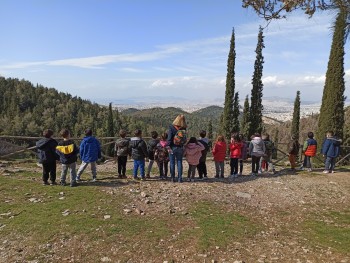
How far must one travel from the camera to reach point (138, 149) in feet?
Result: 33.5

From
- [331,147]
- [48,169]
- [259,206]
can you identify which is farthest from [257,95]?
[48,169]

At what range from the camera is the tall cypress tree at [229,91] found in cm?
2942

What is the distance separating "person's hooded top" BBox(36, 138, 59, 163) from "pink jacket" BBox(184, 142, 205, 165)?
424cm

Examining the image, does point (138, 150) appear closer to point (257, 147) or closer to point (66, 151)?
point (66, 151)

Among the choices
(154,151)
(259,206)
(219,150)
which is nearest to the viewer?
(259,206)

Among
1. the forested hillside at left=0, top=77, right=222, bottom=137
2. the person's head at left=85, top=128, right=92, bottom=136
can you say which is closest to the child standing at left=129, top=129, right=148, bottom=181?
the person's head at left=85, top=128, right=92, bottom=136

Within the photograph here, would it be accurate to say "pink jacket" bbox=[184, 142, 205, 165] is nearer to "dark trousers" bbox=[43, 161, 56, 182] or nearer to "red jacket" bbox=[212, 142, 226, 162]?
"red jacket" bbox=[212, 142, 226, 162]

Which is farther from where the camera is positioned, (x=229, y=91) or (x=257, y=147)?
(x=229, y=91)

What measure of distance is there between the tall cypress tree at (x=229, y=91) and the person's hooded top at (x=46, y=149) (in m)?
23.0

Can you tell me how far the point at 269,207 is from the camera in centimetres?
841

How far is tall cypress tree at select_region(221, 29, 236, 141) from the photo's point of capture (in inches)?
1158

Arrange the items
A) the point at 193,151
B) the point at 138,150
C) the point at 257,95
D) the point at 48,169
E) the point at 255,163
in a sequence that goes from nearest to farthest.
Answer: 1. the point at 48,169
2. the point at 138,150
3. the point at 193,151
4. the point at 255,163
5. the point at 257,95

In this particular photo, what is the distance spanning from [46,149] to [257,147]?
745cm

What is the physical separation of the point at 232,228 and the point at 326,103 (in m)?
17.9
